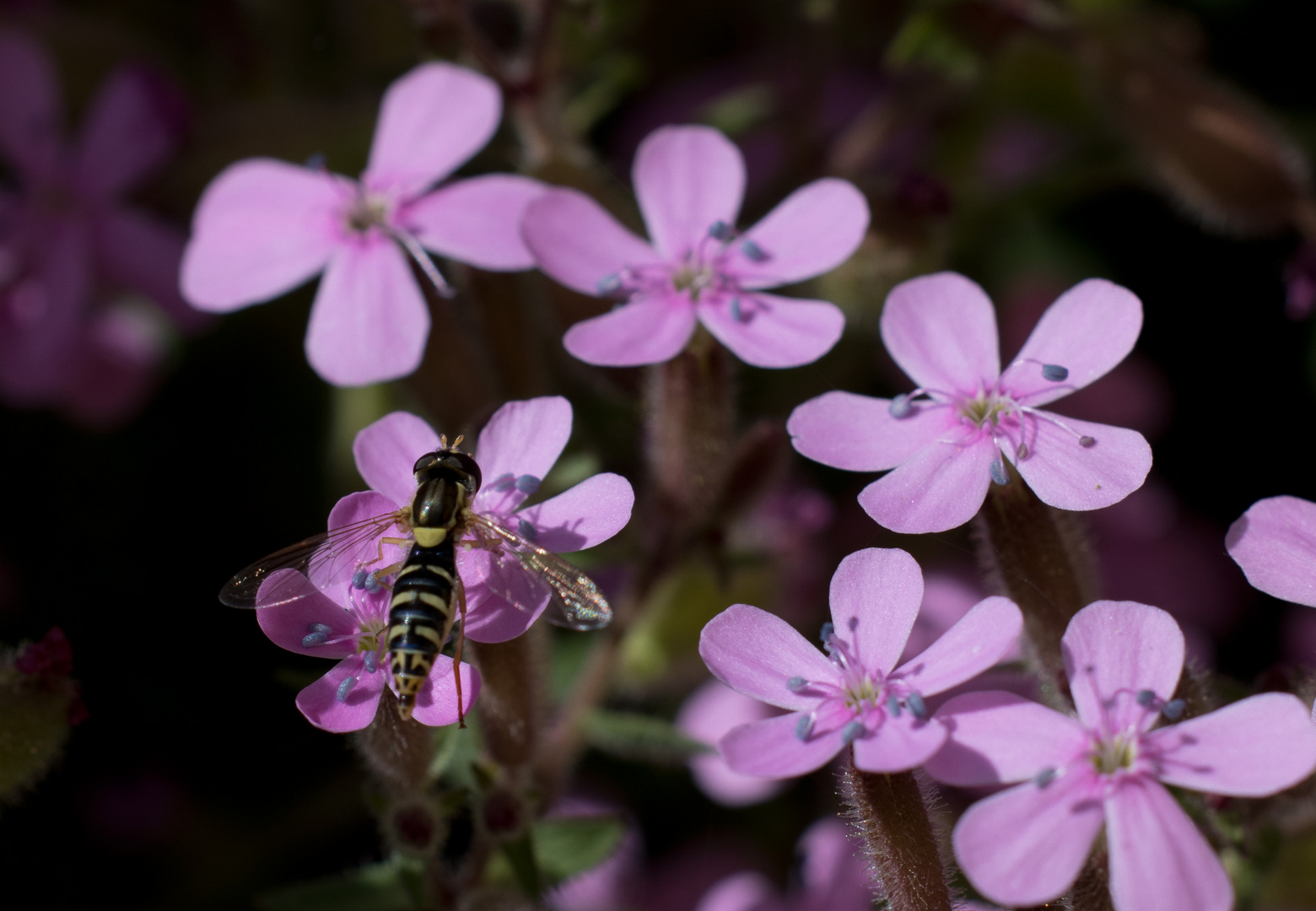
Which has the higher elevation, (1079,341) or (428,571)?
(1079,341)

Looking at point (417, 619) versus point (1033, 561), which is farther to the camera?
point (1033, 561)

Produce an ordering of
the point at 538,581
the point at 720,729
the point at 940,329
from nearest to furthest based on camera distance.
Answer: the point at 538,581, the point at 940,329, the point at 720,729

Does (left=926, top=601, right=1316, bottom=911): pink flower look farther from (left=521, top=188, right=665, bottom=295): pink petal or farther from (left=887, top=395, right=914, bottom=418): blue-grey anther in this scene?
(left=521, top=188, right=665, bottom=295): pink petal

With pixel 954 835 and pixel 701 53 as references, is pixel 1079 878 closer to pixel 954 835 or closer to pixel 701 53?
pixel 954 835

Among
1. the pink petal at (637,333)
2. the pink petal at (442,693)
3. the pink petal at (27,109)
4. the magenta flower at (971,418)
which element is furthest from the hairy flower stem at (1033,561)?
the pink petal at (27,109)

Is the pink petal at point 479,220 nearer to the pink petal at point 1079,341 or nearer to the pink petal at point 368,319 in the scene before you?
the pink petal at point 368,319

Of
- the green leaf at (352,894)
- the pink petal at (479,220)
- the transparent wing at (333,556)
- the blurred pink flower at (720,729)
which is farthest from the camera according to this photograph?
the blurred pink flower at (720,729)

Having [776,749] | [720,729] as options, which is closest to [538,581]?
[776,749]

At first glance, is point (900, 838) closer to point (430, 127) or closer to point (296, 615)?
point (296, 615)
